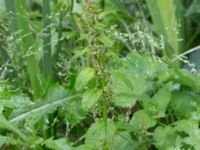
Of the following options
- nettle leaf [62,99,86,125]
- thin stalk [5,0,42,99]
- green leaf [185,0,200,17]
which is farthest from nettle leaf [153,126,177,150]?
green leaf [185,0,200,17]

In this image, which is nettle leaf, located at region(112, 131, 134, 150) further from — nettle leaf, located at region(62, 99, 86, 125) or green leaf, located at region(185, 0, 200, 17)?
green leaf, located at region(185, 0, 200, 17)

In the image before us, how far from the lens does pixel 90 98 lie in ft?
4.33

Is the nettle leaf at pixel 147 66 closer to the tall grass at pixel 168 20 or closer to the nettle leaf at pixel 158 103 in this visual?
the nettle leaf at pixel 158 103

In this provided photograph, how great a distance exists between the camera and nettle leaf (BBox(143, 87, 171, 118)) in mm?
1473

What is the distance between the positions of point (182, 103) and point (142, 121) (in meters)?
0.16

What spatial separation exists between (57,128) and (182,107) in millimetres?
427

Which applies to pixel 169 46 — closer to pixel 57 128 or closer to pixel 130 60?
pixel 130 60

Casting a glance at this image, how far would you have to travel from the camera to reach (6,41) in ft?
5.51

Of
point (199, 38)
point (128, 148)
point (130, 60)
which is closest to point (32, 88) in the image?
point (130, 60)

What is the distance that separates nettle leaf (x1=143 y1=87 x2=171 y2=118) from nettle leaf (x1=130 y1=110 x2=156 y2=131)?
0.06ft

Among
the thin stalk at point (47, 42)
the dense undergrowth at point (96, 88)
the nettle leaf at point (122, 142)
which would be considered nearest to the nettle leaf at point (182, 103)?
the dense undergrowth at point (96, 88)

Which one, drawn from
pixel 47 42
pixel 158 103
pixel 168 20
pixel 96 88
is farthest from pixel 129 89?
pixel 168 20

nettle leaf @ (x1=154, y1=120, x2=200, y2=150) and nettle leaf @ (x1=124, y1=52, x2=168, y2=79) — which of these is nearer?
nettle leaf @ (x1=154, y1=120, x2=200, y2=150)

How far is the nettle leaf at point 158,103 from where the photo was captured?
1.47 m
